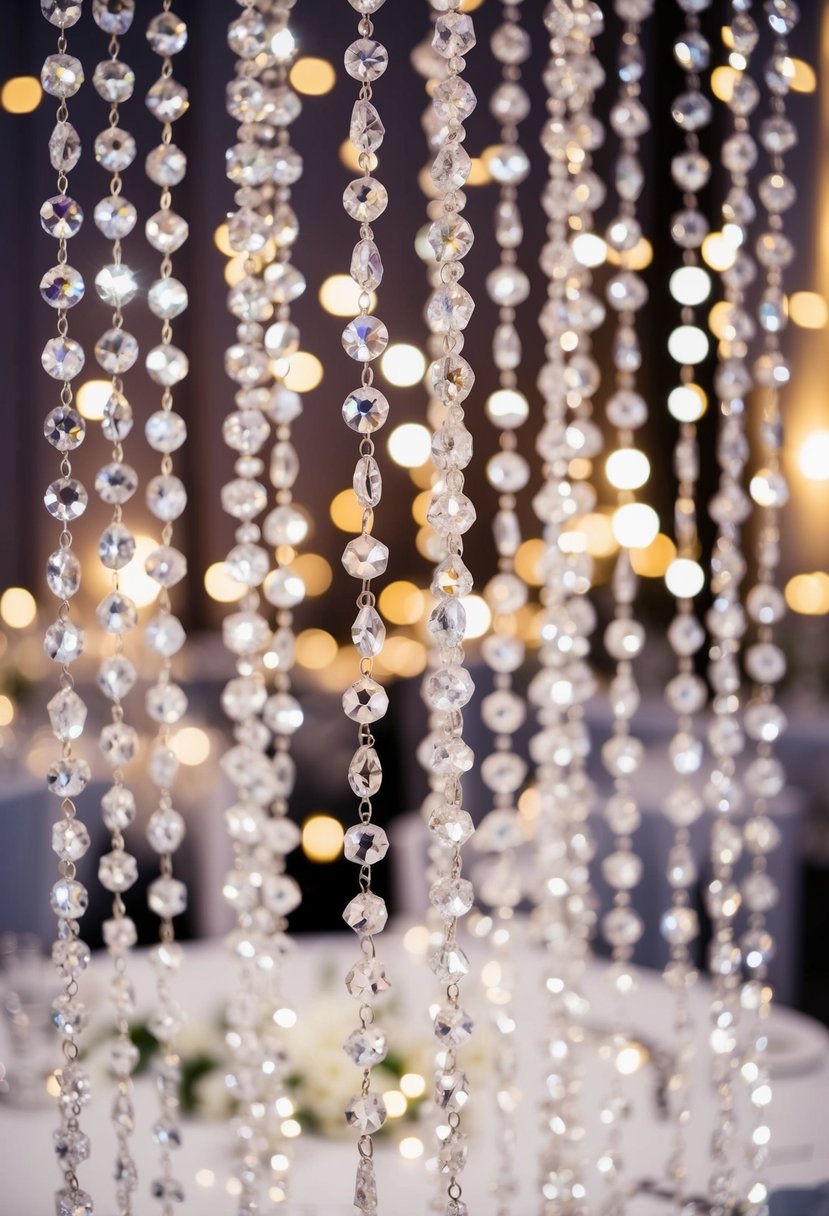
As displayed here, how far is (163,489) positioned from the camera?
959mm

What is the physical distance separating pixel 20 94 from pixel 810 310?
10.8 ft

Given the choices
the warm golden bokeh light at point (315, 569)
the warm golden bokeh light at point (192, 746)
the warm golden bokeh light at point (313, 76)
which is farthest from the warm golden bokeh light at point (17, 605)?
the warm golden bokeh light at point (313, 76)

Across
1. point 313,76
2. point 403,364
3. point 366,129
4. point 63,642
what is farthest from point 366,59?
point 313,76

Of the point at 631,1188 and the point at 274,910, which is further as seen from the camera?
the point at 631,1188

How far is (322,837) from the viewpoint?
170 inches

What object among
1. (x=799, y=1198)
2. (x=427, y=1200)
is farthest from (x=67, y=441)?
(x=799, y=1198)

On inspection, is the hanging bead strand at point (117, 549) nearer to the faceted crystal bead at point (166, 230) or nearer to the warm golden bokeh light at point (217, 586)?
the faceted crystal bead at point (166, 230)

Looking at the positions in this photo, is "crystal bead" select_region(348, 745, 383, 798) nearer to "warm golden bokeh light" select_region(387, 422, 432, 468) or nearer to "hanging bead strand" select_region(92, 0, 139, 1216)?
"hanging bead strand" select_region(92, 0, 139, 1216)

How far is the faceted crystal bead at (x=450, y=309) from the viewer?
0.88m

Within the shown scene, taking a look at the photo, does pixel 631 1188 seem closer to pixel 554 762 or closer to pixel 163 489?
pixel 554 762

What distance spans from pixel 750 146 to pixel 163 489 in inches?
25.0

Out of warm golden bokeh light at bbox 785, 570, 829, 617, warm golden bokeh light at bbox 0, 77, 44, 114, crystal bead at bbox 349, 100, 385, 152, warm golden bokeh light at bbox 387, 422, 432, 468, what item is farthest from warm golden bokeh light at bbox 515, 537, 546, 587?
crystal bead at bbox 349, 100, 385, 152

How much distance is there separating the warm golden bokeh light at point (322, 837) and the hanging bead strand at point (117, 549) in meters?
3.28

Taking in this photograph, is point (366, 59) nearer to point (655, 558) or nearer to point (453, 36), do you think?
point (453, 36)
